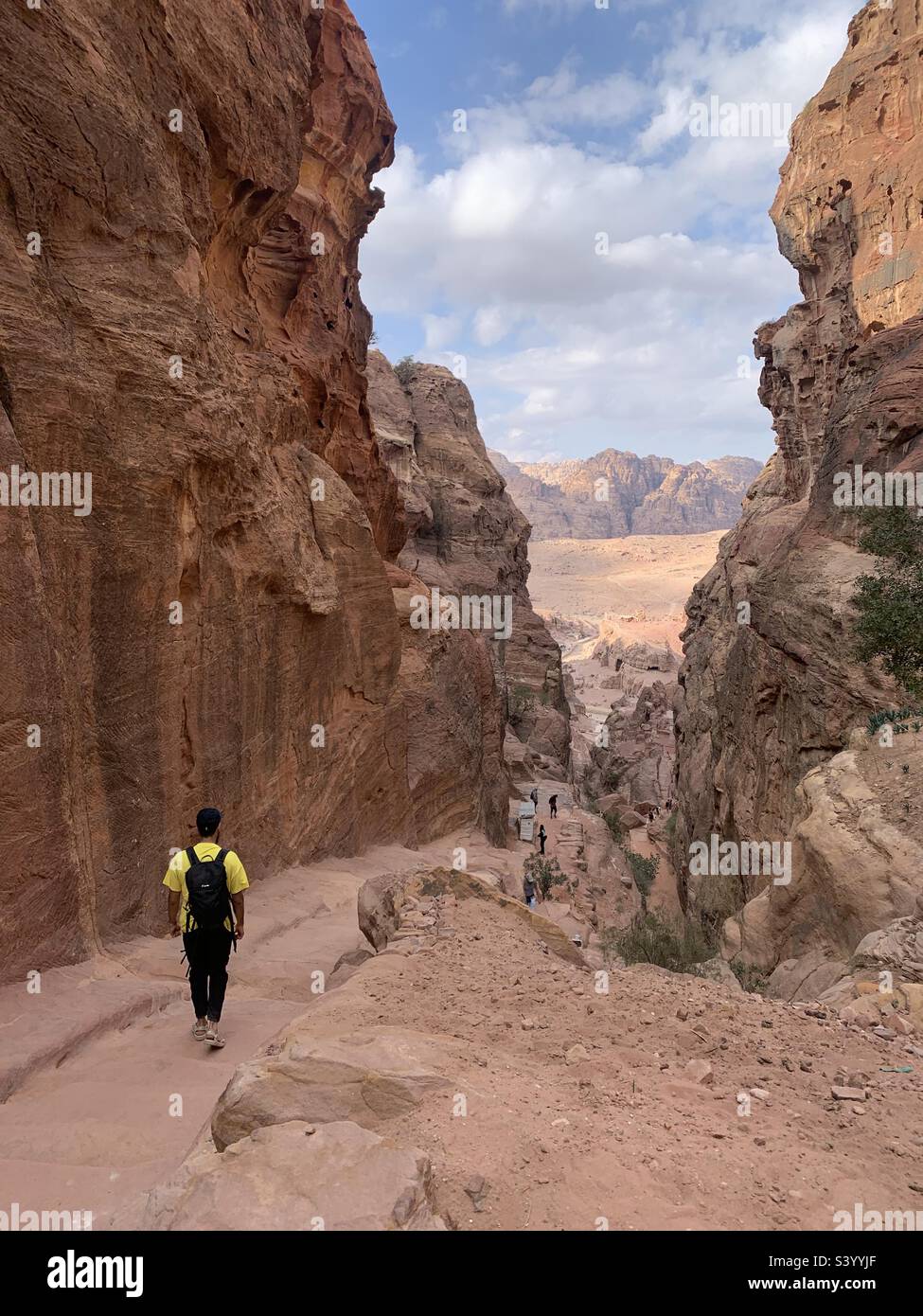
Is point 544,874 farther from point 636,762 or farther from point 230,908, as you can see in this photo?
point 636,762

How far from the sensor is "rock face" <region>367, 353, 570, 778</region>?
39.2 m

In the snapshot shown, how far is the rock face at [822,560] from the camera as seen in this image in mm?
9273

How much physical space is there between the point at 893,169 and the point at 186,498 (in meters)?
33.2

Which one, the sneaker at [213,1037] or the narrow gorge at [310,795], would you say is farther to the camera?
the sneaker at [213,1037]

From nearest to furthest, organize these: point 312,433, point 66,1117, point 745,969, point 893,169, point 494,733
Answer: point 66,1117 < point 745,969 < point 312,433 < point 494,733 < point 893,169

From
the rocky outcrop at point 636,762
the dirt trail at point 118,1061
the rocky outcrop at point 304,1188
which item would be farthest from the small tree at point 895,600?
the rocky outcrop at point 636,762

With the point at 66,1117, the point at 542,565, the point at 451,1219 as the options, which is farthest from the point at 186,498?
the point at 542,565

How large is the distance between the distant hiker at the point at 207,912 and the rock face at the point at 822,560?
260 inches

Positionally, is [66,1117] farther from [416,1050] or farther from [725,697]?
[725,697]

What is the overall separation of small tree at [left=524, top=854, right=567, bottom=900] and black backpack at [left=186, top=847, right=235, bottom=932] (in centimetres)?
1305

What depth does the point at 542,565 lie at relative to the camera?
164750 mm

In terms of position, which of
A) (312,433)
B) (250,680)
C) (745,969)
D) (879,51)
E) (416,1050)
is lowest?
(745,969)

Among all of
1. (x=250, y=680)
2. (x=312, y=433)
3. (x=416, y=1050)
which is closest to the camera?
(x=416, y=1050)

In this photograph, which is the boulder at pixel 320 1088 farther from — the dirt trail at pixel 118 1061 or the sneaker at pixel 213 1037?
the sneaker at pixel 213 1037
